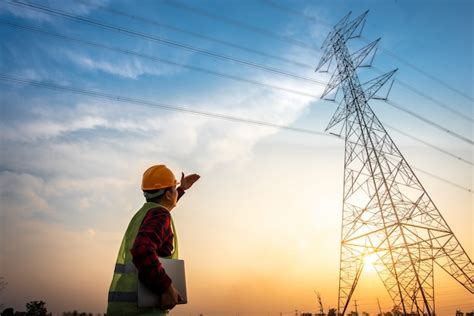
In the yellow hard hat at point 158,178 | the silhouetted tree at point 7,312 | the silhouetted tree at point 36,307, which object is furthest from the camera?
the silhouetted tree at point 36,307

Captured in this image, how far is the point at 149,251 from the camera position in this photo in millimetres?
1889

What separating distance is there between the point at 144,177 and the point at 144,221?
0.51 m

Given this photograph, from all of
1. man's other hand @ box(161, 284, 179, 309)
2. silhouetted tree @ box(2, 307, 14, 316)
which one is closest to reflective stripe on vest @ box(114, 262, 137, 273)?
man's other hand @ box(161, 284, 179, 309)

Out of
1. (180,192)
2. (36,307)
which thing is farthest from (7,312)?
(36,307)

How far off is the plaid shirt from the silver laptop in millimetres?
39

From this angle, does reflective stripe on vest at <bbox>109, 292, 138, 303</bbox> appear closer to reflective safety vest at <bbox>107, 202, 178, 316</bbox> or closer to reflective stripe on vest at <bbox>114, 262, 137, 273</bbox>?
reflective safety vest at <bbox>107, 202, 178, 316</bbox>

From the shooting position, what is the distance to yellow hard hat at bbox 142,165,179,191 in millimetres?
2479

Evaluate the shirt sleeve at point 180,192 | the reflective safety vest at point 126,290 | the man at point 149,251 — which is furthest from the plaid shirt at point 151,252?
the shirt sleeve at point 180,192

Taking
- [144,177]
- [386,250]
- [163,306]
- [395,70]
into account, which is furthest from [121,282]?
[395,70]

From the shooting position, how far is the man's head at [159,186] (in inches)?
97.7

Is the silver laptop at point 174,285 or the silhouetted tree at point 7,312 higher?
the silver laptop at point 174,285

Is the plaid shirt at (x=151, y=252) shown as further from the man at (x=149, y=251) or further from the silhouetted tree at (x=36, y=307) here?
the silhouetted tree at (x=36, y=307)

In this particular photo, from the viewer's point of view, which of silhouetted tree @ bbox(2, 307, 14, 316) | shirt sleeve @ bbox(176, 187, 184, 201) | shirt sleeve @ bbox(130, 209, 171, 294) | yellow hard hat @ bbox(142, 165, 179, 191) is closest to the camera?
shirt sleeve @ bbox(130, 209, 171, 294)

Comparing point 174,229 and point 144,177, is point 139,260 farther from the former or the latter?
point 144,177
